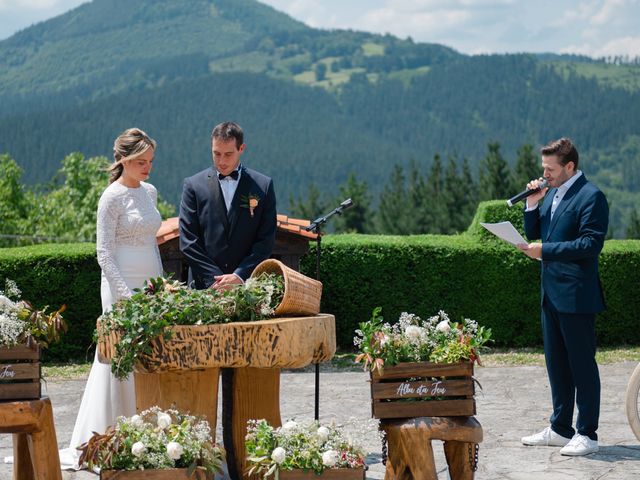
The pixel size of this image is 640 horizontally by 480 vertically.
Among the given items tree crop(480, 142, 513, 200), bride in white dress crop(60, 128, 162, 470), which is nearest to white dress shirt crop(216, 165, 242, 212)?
bride in white dress crop(60, 128, 162, 470)

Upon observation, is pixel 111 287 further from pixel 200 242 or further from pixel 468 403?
pixel 468 403

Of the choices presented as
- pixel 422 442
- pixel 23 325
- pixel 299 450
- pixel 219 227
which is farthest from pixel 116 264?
pixel 422 442

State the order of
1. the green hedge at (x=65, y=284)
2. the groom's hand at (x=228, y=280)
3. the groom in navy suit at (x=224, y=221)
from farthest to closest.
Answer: the green hedge at (x=65, y=284) → the groom in navy suit at (x=224, y=221) → the groom's hand at (x=228, y=280)

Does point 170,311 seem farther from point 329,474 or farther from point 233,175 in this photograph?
point 233,175

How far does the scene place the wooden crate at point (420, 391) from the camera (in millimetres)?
5547

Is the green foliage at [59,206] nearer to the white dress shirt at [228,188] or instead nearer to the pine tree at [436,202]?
the pine tree at [436,202]

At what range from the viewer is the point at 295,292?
5.44m

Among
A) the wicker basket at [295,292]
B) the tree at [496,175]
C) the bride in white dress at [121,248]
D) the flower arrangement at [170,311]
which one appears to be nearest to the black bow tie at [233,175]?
the bride in white dress at [121,248]

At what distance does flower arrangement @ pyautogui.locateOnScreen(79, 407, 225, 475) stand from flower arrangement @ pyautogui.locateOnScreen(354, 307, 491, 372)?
1.08 meters

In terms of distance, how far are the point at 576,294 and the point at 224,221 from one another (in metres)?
2.51

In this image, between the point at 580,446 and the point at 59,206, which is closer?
the point at 580,446

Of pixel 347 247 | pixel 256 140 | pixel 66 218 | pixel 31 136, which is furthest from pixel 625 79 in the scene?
pixel 347 247

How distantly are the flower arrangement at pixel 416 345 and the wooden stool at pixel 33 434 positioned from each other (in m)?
1.82

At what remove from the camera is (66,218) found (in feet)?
163
